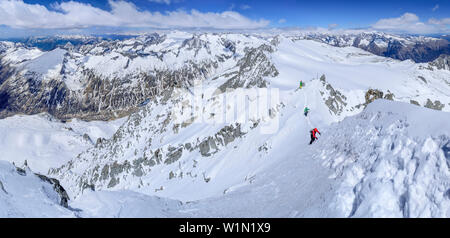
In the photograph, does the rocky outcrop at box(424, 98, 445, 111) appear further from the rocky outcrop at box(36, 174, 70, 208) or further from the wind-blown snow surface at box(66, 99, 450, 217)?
the rocky outcrop at box(36, 174, 70, 208)

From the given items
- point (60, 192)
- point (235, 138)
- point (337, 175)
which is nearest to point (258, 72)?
point (235, 138)

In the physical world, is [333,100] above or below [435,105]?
above

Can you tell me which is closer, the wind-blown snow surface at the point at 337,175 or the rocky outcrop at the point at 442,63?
the wind-blown snow surface at the point at 337,175

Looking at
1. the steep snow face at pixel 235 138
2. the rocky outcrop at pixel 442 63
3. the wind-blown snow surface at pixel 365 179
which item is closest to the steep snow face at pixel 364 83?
the steep snow face at pixel 235 138

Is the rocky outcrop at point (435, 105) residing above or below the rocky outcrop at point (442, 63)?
below

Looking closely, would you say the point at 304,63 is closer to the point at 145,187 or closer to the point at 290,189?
the point at 145,187

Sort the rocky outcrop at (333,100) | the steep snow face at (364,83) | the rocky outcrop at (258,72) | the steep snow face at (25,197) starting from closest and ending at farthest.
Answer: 1. the steep snow face at (25,197)
2. the rocky outcrop at (333,100)
3. the steep snow face at (364,83)
4. the rocky outcrop at (258,72)

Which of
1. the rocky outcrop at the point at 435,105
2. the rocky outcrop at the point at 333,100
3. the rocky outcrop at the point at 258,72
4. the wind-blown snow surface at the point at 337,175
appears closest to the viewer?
the wind-blown snow surface at the point at 337,175

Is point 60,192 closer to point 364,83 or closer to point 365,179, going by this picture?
point 365,179

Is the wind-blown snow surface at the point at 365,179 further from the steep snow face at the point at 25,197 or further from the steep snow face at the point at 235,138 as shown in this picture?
the steep snow face at the point at 25,197

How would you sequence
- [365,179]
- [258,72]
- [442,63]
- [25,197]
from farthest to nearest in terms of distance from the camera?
[442,63] < [258,72] < [25,197] < [365,179]
